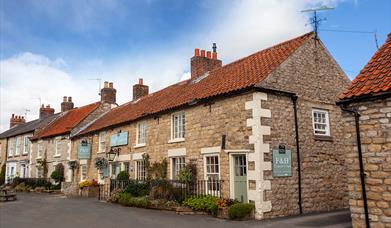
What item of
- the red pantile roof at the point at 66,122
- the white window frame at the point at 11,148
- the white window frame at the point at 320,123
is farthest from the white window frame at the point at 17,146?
the white window frame at the point at 320,123

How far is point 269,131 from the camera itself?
12836 mm

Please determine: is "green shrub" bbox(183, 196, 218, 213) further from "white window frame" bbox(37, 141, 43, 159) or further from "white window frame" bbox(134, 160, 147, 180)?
"white window frame" bbox(37, 141, 43, 159)

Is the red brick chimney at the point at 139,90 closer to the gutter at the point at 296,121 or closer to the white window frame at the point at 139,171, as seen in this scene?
the white window frame at the point at 139,171

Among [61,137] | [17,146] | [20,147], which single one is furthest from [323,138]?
[17,146]

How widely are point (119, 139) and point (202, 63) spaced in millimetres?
6868

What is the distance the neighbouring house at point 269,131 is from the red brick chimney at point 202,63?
360 cm

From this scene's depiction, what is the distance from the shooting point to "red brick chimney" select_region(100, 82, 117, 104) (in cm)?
3111

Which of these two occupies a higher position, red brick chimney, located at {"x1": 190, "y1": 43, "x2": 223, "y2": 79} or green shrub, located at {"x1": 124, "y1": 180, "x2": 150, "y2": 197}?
red brick chimney, located at {"x1": 190, "y1": 43, "x2": 223, "y2": 79}

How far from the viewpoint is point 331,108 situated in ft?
50.2

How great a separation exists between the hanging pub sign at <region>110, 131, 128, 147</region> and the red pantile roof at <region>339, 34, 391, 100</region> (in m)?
14.1

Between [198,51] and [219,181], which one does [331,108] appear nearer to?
[219,181]

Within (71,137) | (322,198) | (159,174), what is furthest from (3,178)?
(322,198)

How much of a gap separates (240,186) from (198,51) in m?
10.8

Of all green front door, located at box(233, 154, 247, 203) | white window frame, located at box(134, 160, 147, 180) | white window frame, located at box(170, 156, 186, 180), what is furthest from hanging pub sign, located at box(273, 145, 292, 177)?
white window frame, located at box(134, 160, 147, 180)
